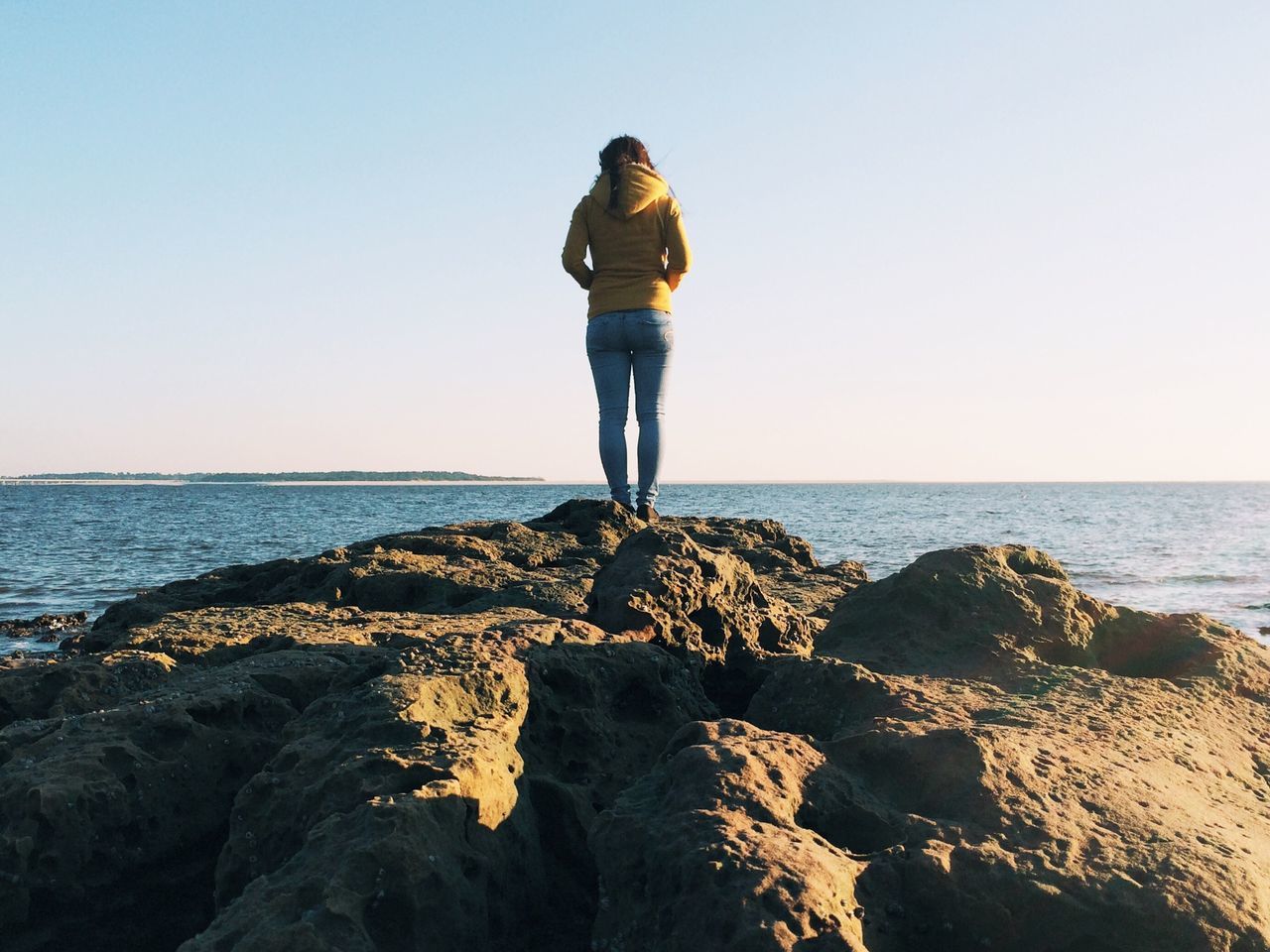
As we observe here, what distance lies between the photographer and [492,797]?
8.36ft

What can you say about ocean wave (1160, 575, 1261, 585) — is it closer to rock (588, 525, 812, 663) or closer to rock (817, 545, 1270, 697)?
rock (817, 545, 1270, 697)

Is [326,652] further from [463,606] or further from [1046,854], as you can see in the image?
[1046,854]

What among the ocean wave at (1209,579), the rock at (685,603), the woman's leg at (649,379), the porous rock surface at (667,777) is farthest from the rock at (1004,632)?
the ocean wave at (1209,579)

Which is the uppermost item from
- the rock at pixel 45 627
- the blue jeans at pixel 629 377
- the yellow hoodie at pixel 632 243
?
the yellow hoodie at pixel 632 243

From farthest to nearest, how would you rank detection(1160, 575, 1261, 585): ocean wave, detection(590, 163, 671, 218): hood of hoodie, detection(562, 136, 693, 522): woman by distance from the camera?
detection(1160, 575, 1261, 585): ocean wave
detection(562, 136, 693, 522): woman
detection(590, 163, 671, 218): hood of hoodie

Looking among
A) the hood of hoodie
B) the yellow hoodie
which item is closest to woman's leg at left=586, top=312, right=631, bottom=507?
the yellow hoodie

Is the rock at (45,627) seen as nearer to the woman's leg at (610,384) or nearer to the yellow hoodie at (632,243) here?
the woman's leg at (610,384)

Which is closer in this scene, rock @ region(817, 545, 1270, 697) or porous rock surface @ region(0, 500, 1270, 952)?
porous rock surface @ region(0, 500, 1270, 952)

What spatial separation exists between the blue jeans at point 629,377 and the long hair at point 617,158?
875mm

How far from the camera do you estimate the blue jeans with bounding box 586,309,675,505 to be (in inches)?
285

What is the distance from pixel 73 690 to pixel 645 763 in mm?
2252

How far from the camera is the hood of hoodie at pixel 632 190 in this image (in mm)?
7062

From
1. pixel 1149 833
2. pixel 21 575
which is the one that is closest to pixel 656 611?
pixel 1149 833

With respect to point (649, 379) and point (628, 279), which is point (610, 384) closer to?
point (649, 379)
